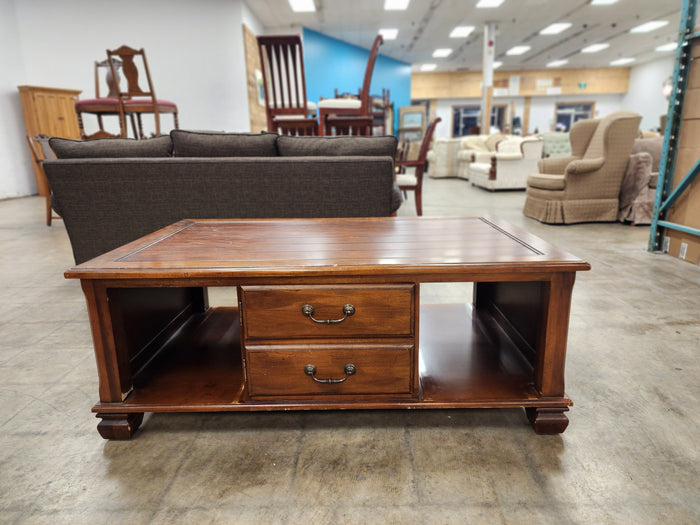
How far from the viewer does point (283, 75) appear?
422cm

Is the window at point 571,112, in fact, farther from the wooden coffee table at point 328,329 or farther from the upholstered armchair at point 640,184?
the wooden coffee table at point 328,329

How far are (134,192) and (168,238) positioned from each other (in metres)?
1.01

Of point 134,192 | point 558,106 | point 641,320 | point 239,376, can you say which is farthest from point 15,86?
point 558,106

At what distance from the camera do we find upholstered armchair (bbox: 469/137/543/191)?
21.4ft

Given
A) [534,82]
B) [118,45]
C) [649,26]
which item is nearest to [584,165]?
[118,45]

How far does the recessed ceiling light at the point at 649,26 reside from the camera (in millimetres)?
10086

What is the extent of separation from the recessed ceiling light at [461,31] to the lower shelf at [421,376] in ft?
35.6

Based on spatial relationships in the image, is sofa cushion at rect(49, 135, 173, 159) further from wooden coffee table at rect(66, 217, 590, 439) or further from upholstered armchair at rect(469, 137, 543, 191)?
upholstered armchair at rect(469, 137, 543, 191)

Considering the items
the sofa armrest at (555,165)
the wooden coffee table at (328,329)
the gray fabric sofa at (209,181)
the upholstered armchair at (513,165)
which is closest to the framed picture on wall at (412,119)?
the upholstered armchair at (513,165)

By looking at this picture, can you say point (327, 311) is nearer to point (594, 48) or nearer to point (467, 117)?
point (594, 48)

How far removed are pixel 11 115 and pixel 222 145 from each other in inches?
257

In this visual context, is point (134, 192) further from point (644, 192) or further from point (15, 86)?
point (15, 86)

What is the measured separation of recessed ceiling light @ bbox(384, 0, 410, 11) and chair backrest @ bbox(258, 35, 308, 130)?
5.35 m

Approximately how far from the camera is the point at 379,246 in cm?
121
